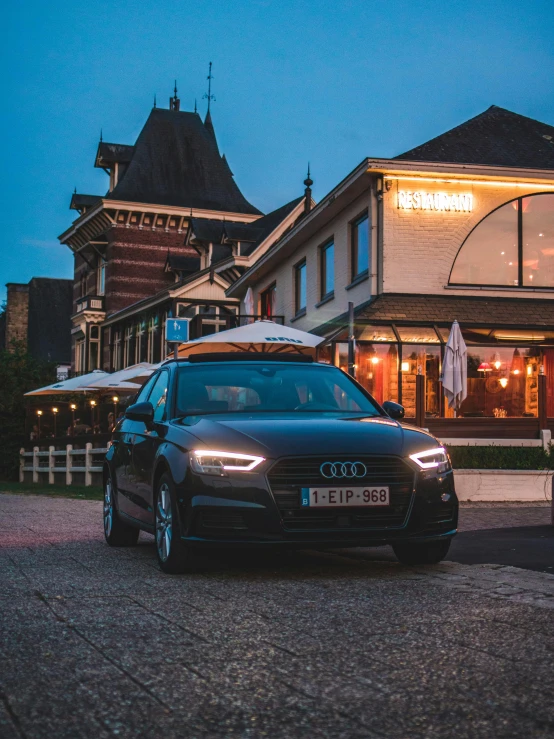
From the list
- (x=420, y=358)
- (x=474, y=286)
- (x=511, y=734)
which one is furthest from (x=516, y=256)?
(x=511, y=734)

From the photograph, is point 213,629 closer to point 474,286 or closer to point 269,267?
point 474,286

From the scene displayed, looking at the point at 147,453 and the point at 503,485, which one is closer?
the point at 147,453

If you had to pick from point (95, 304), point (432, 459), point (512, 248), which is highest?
point (95, 304)

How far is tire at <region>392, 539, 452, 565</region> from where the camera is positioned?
24.5ft

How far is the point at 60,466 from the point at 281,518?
79.4 feet

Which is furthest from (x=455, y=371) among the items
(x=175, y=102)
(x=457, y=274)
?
(x=175, y=102)

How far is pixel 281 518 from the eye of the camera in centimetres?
670

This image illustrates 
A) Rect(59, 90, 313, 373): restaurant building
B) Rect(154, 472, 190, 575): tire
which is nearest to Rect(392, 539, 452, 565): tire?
Rect(154, 472, 190, 575): tire

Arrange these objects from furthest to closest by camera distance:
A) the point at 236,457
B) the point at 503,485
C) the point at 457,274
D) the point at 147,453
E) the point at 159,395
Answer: the point at 457,274, the point at 503,485, the point at 159,395, the point at 147,453, the point at 236,457

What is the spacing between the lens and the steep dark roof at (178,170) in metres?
57.3

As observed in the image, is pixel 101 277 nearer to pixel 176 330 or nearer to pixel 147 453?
pixel 176 330

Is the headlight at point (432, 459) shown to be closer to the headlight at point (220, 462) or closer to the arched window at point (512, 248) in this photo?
the headlight at point (220, 462)

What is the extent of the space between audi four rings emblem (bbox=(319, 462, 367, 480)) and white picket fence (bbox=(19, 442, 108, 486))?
19.2 m

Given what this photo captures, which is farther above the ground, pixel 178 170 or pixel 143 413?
pixel 178 170
